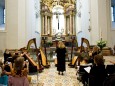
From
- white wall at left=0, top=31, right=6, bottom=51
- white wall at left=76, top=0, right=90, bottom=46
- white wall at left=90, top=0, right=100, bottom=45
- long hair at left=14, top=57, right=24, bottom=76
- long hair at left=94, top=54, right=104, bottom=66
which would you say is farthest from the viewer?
white wall at left=76, top=0, right=90, bottom=46

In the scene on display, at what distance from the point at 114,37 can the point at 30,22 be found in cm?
695

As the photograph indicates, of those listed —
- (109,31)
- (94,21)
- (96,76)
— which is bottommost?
(96,76)

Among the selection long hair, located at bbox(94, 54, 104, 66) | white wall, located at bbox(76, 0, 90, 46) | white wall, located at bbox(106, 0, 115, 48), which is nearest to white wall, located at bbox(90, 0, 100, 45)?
white wall, located at bbox(76, 0, 90, 46)

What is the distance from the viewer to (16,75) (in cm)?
388

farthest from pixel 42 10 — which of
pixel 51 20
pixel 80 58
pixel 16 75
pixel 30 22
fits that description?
pixel 16 75

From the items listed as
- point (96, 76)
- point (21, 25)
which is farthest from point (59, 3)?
point (96, 76)

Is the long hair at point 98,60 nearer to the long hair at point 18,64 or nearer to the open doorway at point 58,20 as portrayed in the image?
the long hair at point 18,64

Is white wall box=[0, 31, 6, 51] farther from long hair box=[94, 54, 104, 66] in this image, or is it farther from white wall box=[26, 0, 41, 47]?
long hair box=[94, 54, 104, 66]

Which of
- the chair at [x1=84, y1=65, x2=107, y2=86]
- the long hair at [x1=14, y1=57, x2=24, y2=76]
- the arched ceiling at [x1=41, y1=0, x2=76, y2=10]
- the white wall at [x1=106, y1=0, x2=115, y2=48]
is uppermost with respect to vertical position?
the arched ceiling at [x1=41, y1=0, x2=76, y2=10]

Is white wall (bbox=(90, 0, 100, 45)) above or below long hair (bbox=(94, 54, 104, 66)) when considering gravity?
above

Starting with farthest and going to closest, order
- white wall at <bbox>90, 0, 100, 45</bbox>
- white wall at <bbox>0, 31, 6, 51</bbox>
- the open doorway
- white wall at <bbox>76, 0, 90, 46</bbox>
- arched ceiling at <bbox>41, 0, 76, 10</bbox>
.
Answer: the open doorway → arched ceiling at <bbox>41, 0, 76, 10</bbox> → white wall at <bbox>76, 0, 90, 46</bbox> → white wall at <bbox>0, 31, 6, 51</bbox> → white wall at <bbox>90, 0, 100, 45</bbox>

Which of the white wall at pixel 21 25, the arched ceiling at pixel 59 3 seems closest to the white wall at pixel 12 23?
the white wall at pixel 21 25

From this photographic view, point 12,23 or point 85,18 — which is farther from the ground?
point 85,18

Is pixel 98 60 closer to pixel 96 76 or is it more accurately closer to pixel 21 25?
pixel 96 76
